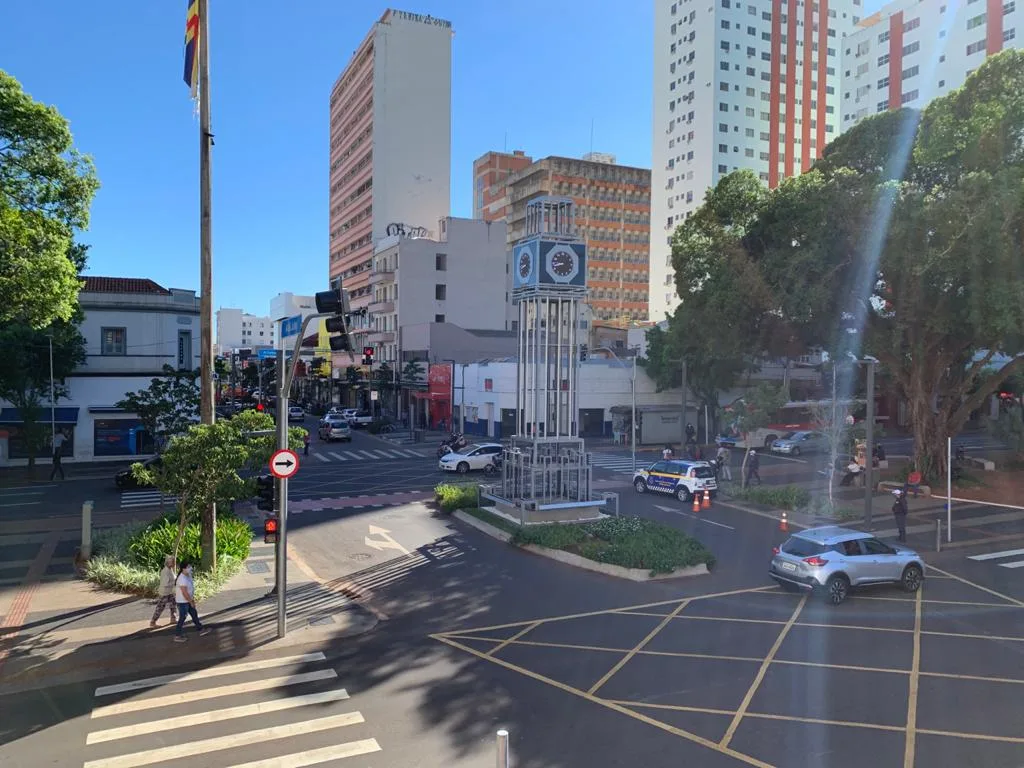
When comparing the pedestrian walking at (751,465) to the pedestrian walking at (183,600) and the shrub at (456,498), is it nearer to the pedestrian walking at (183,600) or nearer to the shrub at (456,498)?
the shrub at (456,498)

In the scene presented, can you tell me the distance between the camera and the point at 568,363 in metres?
23.6

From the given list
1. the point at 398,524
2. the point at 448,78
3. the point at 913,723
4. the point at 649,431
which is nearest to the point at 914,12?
the point at 448,78

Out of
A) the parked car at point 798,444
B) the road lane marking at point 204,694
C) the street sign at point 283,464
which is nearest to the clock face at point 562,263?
the street sign at point 283,464

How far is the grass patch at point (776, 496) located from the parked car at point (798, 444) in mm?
16170

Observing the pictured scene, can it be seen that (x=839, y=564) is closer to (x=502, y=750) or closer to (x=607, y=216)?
(x=502, y=750)

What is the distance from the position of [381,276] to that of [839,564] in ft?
226

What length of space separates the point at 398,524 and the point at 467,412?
34.0 metres

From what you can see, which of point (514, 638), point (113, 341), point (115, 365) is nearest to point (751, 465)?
point (514, 638)

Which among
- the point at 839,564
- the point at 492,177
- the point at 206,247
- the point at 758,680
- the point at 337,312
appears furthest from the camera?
the point at 492,177

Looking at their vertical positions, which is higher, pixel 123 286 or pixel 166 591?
pixel 123 286

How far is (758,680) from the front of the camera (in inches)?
459

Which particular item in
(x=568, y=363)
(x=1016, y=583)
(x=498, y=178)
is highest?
(x=498, y=178)

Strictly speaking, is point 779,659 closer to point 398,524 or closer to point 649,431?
point 398,524

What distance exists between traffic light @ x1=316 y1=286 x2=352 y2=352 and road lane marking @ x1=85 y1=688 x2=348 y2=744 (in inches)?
206
